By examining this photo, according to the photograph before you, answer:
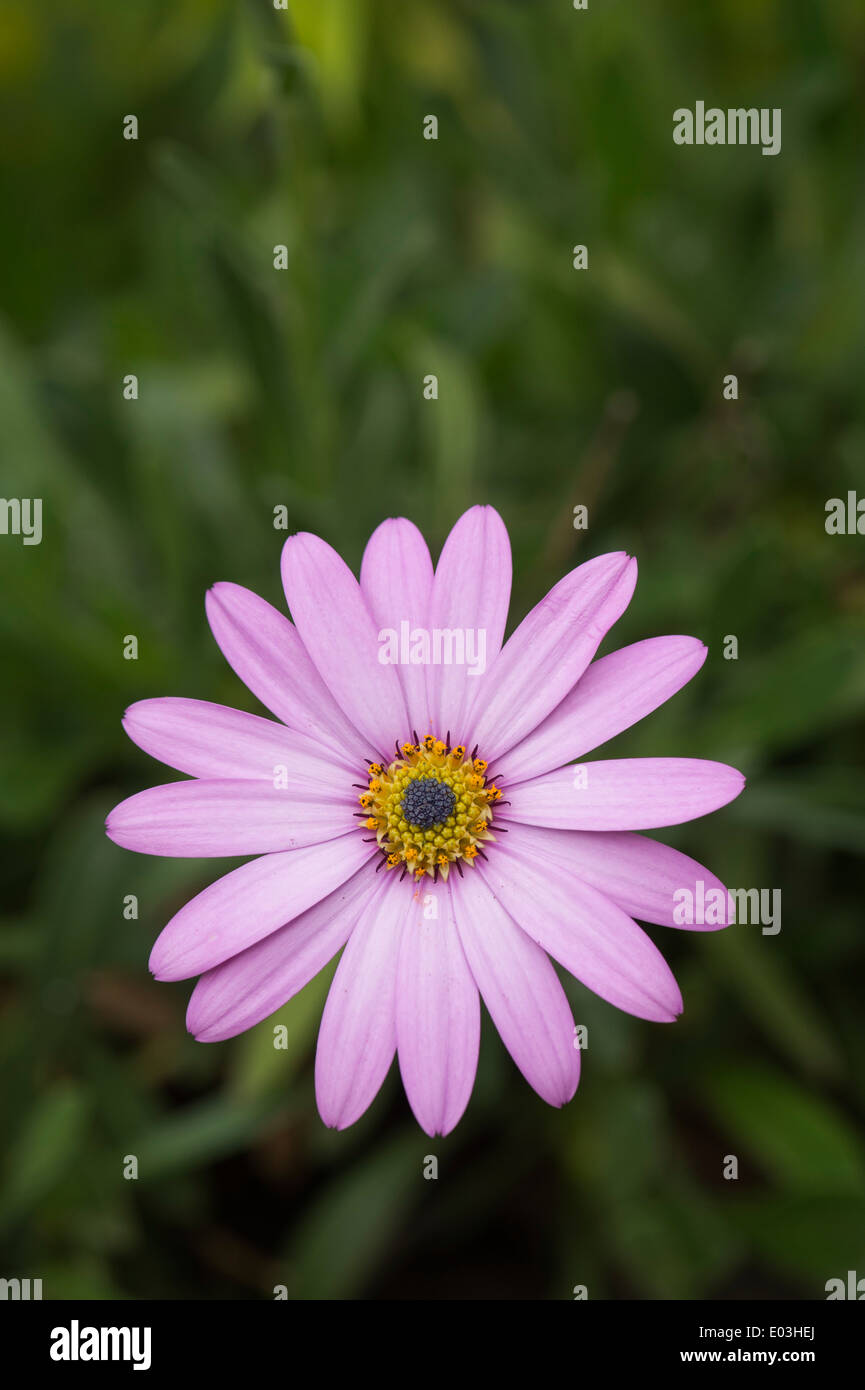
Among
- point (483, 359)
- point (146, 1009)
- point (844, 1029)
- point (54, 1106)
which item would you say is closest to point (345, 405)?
point (483, 359)

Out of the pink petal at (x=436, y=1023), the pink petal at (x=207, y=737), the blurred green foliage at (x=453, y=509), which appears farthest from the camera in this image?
the blurred green foliage at (x=453, y=509)

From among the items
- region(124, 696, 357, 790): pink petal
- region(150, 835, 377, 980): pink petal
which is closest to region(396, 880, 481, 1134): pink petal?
region(150, 835, 377, 980): pink petal

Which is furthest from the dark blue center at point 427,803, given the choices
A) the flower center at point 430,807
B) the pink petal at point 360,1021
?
the pink petal at point 360,1021

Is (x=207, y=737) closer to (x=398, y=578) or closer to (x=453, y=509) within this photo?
(x=398, y=578)

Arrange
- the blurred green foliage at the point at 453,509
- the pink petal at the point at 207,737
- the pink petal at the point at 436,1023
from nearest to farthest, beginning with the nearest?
the pink petal at the point at 436,1023
the pink petal at the point at 207,737
the blurred green foliage at the point at 453,509

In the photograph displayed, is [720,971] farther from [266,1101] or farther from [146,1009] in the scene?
[146,1009]

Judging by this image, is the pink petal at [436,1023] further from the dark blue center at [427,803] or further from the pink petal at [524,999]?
the dark blue center at [427,803]

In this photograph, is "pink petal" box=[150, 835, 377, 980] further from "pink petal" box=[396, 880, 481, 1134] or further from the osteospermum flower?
"pink petal" box=[396, 880, 481, 1134]

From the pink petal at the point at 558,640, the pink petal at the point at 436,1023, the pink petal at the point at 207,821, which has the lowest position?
the pink petal at the point at 436,1023
